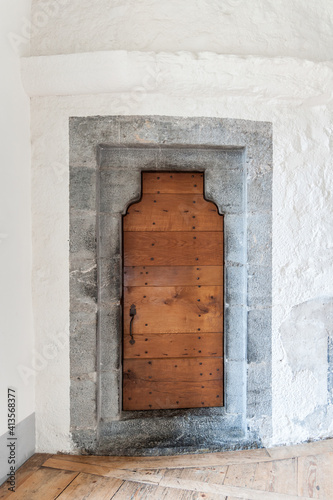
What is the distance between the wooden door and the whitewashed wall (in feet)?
1.30

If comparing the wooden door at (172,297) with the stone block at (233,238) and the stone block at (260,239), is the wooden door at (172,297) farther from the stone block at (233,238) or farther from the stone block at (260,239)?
the stone block at (260,239)

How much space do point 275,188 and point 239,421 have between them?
1.53 metres

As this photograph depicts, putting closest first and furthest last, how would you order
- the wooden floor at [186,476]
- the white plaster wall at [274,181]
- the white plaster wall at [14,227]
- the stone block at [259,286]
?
1. the wooden floor at [186,476]
2. the white plaster wall at [14,227]
3. the white plaster wall at [274,181]
4. the stone block at [259,286]

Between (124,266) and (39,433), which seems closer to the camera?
(39,433)

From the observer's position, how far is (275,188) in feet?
8.00

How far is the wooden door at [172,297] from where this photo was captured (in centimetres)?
252

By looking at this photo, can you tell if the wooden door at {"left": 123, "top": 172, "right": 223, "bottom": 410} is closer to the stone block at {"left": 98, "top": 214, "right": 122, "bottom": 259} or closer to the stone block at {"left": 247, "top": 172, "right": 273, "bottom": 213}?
the stone block at {"left": 98, "top": 214, "right": 122, "bottom": 259}

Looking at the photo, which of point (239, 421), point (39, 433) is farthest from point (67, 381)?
point (239, 421)

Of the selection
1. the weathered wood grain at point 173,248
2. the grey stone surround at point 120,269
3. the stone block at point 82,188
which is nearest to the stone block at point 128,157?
the grey stone surround at point 120,269

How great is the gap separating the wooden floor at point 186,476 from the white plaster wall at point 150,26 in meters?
2.45

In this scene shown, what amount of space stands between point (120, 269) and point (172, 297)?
→ 390 mm

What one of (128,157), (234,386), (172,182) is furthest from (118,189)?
(234,386)

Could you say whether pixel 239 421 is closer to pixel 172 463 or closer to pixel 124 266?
pixel 172 463

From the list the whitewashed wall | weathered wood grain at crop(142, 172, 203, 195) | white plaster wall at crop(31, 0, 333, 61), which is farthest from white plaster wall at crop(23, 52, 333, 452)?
weathered wood grain at crop(142, 172, 203, 195)
